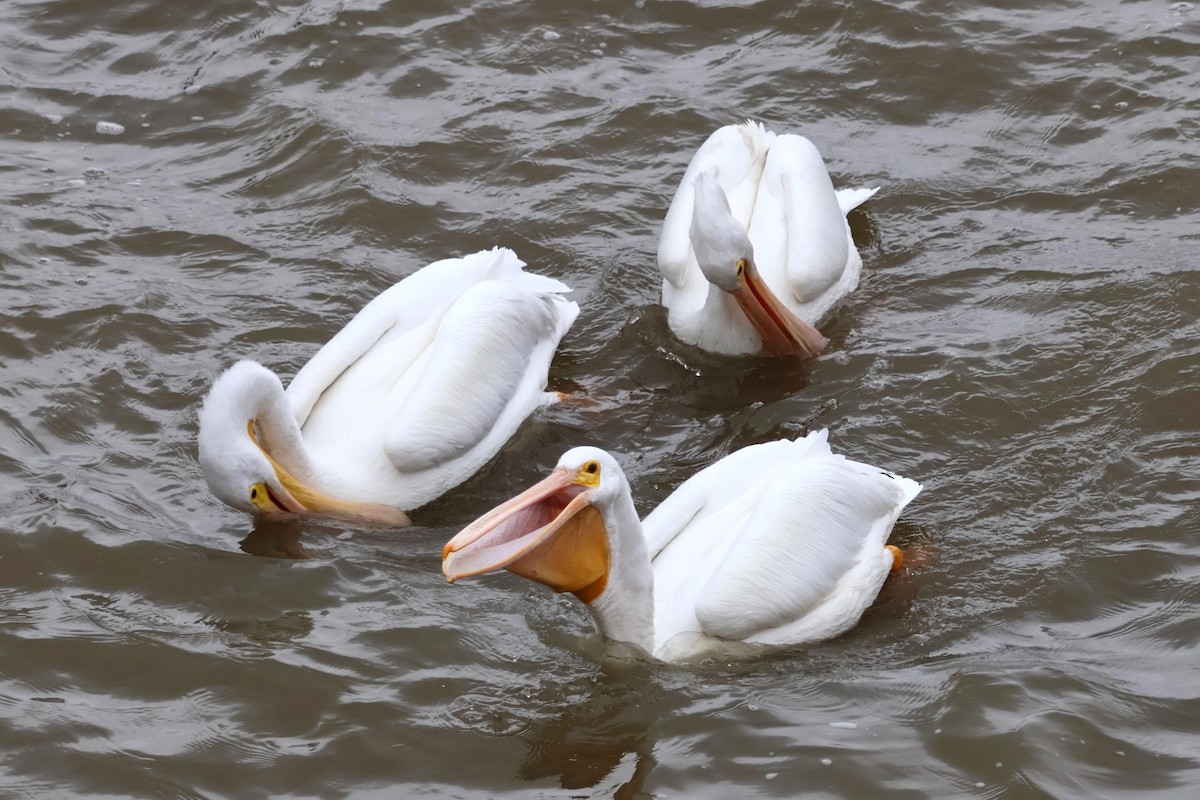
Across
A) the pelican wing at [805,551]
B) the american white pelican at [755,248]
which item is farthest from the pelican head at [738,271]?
the pelican wing at [805,551]

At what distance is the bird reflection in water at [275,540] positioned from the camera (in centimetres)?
518

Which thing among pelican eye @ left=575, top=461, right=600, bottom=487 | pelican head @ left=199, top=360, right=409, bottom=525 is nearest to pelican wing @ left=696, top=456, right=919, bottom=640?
pelican eye @ left=575, top=461, right=600, bottom=487

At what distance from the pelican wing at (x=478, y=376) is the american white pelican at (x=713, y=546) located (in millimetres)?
914

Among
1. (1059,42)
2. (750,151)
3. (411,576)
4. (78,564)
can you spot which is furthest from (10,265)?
(1059,42)

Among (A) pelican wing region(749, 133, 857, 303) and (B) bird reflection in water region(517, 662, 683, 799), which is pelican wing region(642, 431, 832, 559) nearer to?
(B) bird reflection in water region(517, 662, 683, 799)

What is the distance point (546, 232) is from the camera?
7129 mm

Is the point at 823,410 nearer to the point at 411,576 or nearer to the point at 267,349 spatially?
the point at 411,576

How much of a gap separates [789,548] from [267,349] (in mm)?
2719

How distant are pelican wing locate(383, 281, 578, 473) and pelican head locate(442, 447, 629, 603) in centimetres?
122

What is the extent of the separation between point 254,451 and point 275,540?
0.36 m

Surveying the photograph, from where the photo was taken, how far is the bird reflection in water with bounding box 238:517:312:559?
5.18 metres

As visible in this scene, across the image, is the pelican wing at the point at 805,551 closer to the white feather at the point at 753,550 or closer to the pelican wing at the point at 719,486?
the white feather at the point at 753,550

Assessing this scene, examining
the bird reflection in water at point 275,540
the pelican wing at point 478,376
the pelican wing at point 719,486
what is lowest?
the bird reflection in water at point 275,540

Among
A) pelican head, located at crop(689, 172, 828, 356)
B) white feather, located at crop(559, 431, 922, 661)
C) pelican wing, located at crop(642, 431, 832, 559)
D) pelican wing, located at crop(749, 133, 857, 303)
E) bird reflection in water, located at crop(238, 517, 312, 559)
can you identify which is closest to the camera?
white feather, located at crop(559, 431, 922, 661)
